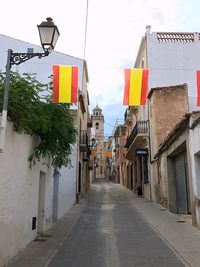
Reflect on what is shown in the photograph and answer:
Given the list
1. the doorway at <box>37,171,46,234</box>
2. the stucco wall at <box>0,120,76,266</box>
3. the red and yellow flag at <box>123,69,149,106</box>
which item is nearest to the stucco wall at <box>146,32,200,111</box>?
the red and yellow flag at <box>123,69,149,106</box>

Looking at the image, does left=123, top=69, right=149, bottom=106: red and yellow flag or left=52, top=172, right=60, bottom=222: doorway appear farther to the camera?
left=52, top=172, right=60, bottom=222: doorway

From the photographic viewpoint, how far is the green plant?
6.96 m

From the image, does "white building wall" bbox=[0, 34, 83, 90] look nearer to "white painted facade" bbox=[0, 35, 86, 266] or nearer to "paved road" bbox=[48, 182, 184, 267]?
"white painted facade" bbox=[0, 35, 86, 266]

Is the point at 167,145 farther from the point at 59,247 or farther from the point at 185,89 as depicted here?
the point at 59,247

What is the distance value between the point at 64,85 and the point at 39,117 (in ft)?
6.67

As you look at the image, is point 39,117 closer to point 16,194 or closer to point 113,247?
point 16,194

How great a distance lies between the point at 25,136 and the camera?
7.83 meters

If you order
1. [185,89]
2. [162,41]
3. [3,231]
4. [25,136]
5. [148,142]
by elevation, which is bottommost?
[3,231]

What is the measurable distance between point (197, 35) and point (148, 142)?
8.11 m

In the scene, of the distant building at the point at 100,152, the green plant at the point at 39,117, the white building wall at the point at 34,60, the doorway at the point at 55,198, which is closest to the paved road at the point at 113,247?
the doorway at the point at 55,198

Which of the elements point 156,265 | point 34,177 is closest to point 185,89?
point 34,177

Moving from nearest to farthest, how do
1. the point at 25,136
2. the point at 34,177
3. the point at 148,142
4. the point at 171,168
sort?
the point at 25,136, the point at 34,177, the point at 171,168, the point at 148,142

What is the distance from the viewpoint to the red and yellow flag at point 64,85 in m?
9.08

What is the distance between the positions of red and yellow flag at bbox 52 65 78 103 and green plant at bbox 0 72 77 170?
0.23m
